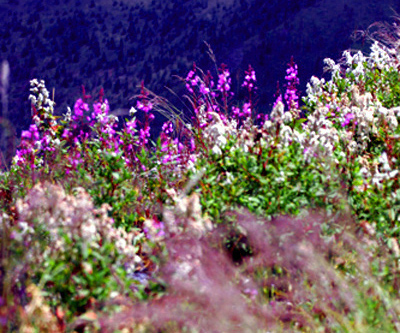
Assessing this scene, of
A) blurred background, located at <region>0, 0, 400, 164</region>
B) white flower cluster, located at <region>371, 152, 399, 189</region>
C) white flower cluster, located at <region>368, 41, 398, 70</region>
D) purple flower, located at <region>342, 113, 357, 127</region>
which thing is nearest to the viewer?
white flower cluster, located at <region>371, 152, 399, 189</region>

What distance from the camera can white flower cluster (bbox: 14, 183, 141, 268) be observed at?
2.17 metres

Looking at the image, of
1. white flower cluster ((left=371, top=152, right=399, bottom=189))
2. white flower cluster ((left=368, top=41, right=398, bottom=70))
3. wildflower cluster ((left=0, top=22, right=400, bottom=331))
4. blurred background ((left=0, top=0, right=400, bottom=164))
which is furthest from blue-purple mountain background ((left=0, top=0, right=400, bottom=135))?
white flower cluster ((left=371, top=152, right=399, bottom=189))

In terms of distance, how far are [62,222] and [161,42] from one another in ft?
97.8

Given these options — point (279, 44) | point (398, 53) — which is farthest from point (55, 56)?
point (398, 53)

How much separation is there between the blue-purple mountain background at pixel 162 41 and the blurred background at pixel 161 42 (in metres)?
0.07

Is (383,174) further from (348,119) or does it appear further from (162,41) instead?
(162,41)

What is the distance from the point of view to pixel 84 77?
30.0 metres

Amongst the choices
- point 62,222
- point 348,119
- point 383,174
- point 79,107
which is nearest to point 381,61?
point 348,119

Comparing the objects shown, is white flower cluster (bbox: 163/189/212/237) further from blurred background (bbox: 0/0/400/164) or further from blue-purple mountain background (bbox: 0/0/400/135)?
blue-purple mountain background (bbox: 0/0/400/135)

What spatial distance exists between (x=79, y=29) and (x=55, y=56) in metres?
3.57

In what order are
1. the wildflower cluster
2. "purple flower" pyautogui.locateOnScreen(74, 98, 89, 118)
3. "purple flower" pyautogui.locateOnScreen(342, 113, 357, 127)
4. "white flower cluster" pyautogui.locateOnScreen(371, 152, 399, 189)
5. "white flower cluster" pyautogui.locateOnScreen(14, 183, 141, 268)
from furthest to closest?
"purple flower" pyautogui.locateOnScreen(74, 98, 89, 118) < "purple flower" pyautogui.locateOnScreen(342, 113, 357, 127) < "white flower cluster" pyautogui.locateOnScreen(371, 152, 399, 189) < "white flower cluster" pyautogui.locateOnScreen(14, 183, 141, 268) < the wildflower cluster

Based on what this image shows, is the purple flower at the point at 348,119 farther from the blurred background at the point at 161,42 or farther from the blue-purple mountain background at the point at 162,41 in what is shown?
the blue-purple mountain background at the point at 162,41

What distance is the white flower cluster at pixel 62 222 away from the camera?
217cm

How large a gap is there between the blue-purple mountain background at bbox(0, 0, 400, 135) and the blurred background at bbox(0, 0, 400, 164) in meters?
0.07
